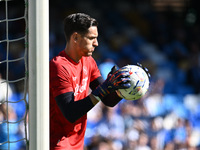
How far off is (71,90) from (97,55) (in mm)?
5270

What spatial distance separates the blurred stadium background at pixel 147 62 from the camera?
7.48m

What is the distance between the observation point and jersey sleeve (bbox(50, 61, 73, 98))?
3232 millimetres

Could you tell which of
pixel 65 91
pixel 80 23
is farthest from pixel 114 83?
pixel 80 23

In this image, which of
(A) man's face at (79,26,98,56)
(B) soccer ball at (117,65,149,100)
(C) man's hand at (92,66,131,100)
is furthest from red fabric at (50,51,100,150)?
(B) soccer ball at (117,65,149,100)

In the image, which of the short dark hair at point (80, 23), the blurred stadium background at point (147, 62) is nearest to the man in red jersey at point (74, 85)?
the short dark hair at point (80, 23)

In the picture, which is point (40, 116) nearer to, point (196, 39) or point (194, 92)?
point (194, 92)

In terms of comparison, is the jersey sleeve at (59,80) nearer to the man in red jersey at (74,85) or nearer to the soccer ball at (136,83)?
the man in red jersey at (74,85)

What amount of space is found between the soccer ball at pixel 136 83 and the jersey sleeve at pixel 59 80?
448mm

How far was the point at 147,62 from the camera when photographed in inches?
360

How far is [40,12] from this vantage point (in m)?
2.88

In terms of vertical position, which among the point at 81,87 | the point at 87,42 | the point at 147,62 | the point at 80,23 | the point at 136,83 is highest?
the point at 80,23

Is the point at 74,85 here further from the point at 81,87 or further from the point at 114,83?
the point at 114,83

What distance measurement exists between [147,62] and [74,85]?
5.88 m

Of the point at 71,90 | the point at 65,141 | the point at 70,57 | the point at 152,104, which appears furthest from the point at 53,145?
the point at 152,104
